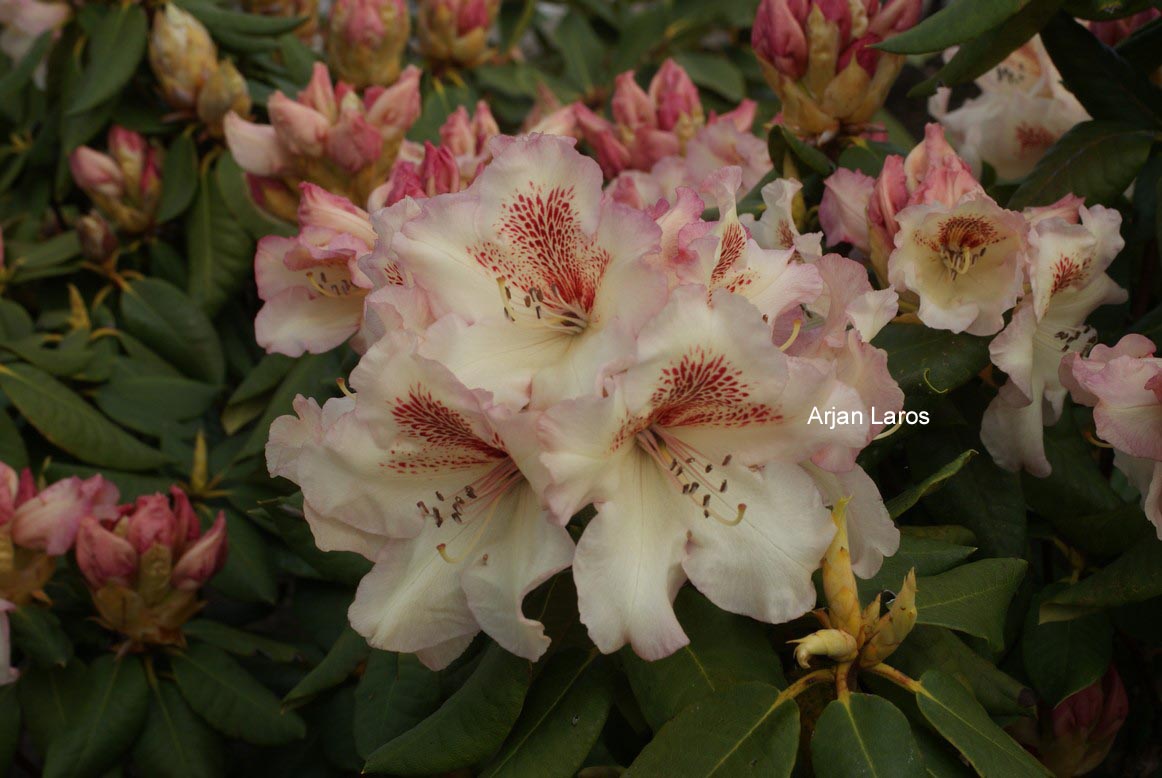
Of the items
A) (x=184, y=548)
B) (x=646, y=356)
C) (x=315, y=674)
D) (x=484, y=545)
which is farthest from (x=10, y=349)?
(x=646, y=356)

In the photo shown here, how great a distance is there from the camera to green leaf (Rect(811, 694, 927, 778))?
2.22 feet

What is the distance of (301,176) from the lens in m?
1.32

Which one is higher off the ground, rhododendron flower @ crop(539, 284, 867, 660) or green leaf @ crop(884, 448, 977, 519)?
rhododendron flower @ crop(539, 284, 867, 660)

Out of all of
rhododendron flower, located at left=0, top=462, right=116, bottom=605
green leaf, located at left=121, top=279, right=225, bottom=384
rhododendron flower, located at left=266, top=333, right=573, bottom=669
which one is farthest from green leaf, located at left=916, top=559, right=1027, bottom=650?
green leaf, located at left=121, top=279, right=225, bottom=384

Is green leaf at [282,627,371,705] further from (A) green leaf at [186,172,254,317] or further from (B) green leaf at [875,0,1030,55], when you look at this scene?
(A) green leaf at [186,172,254,317]

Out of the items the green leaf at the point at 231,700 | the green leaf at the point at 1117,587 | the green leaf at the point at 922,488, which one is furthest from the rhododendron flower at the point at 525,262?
the green leaf at the point at 231,700

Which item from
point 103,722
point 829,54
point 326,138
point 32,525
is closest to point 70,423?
point 32,525

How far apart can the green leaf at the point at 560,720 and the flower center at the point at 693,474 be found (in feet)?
0.52

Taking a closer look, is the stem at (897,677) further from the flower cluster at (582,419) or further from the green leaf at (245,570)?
the green leaf at (245,570)

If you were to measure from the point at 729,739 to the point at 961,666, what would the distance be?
21cm

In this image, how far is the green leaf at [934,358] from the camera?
877 millimetres

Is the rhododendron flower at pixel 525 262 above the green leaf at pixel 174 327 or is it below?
above

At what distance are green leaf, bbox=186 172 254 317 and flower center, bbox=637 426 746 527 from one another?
43.0 inches

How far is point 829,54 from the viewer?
3.57ft
